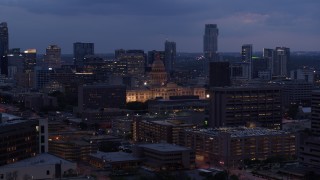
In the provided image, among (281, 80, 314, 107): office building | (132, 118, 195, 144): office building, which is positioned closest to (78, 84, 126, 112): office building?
(132, 118, 195, 144): office building

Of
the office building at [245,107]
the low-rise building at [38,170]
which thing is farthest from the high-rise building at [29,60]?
the low-rise building at [38,170]

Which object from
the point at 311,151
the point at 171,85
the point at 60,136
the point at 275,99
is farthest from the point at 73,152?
the point at 171,85

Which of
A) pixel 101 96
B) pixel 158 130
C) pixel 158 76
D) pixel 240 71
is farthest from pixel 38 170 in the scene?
pixel 240 71

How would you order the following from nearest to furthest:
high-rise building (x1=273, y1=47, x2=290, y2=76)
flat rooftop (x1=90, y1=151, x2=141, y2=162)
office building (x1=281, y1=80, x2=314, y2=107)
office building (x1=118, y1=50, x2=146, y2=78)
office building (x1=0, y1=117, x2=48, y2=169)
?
1. office building (x1=0, y1=117, x2=48, y2=169)
2. flat rooftop (x1=90, y1=151, x2=141, y2=162)
3. office building (x1=281, y1=80, x2=314, y2=107)
4. office building (x1=118, y1=50, x2=146, y2=78)
5. high-rise building (x1=273, y1=47, x2=290, y2=76)

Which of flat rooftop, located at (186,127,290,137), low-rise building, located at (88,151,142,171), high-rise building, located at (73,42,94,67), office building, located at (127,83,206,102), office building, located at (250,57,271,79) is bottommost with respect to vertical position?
low-rise building, located at (88,151,142,171)

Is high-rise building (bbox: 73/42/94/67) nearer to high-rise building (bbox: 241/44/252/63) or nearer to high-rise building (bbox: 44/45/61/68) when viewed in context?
high-rise building (bbox: 44/45/61/68)

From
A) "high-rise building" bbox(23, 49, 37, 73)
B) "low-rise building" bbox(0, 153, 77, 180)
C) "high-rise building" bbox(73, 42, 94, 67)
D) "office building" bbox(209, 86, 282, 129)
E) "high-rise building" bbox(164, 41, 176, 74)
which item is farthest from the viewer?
"high-rise building" bbox(73, 42, 94, 67)
